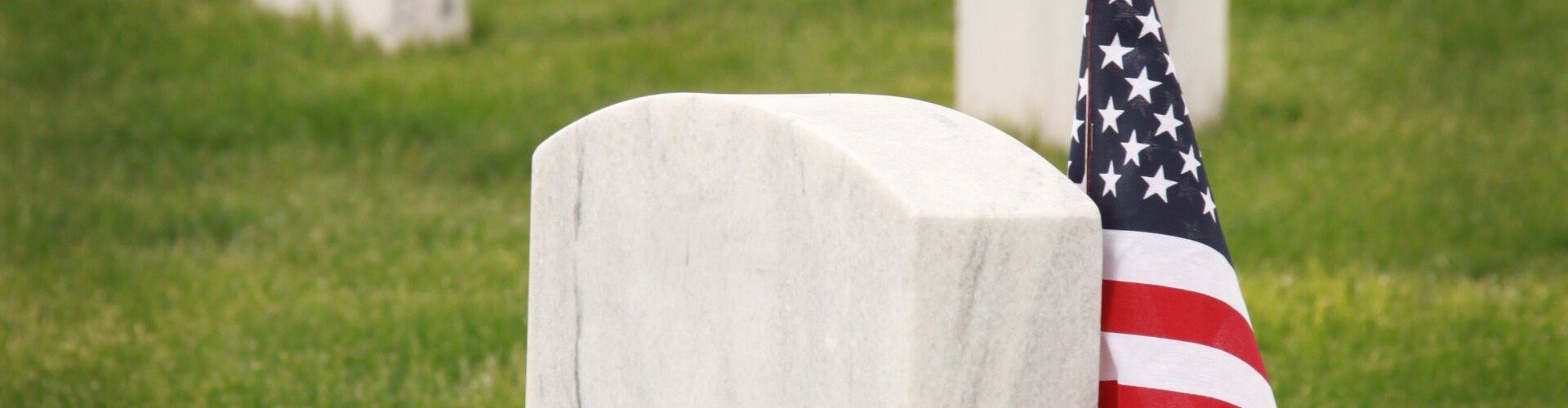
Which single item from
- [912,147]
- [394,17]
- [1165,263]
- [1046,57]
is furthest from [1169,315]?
[394,17]

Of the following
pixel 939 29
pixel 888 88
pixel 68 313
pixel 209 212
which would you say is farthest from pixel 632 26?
pixel 68 313

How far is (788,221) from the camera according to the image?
1958mm

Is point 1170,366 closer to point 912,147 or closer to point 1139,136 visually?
point 1139,136

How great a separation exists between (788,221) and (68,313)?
Answer: 3920 millimetres

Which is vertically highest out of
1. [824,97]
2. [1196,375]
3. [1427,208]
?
[824,97]

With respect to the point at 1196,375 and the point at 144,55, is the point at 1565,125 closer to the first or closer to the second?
the point at 1196,375

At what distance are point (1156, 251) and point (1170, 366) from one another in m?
0.15

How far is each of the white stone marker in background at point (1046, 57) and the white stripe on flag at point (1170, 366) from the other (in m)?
5.12

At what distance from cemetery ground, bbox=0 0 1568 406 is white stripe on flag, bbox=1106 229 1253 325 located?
2.22 metres

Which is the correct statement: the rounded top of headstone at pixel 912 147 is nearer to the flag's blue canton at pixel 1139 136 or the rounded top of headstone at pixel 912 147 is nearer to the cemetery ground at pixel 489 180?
the flag's blue canton at pixel 1139 136

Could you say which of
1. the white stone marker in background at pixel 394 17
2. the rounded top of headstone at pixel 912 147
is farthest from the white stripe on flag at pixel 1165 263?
the white stone marker in background at pixel 394 17

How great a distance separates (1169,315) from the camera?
190 cm

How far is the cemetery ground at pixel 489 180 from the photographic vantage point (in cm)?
435

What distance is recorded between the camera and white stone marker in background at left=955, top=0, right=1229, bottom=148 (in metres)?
7.02
